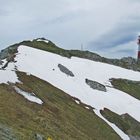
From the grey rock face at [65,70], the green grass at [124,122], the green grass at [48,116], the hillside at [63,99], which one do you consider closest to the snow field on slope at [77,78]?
the hillside at [63,99]

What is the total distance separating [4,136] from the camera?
33875 mm

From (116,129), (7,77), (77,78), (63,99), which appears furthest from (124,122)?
(7,77)

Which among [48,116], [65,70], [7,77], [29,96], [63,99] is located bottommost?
[48,116]

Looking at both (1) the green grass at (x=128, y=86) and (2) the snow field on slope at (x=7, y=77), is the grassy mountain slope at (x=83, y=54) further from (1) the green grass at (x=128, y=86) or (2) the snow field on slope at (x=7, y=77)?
(2) the snow field on slope at (x=7, y=77)

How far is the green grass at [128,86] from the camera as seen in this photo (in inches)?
3812

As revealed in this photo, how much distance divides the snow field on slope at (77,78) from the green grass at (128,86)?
2.45 meters

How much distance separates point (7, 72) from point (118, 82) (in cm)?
4237

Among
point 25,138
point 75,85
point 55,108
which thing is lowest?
point 25,138

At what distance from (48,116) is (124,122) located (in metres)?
23.4

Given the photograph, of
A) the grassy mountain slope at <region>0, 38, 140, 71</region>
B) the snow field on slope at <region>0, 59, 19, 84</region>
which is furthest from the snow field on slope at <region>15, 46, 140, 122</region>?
the grassy mountain slope at <region>0, 38, 140, 71</region>

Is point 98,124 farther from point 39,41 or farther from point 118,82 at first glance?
point 39,41

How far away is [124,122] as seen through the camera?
73.5 m

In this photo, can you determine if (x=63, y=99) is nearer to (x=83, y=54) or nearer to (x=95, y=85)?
(x=95, y=85)

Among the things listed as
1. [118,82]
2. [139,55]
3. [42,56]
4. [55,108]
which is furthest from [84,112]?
[139,55]
